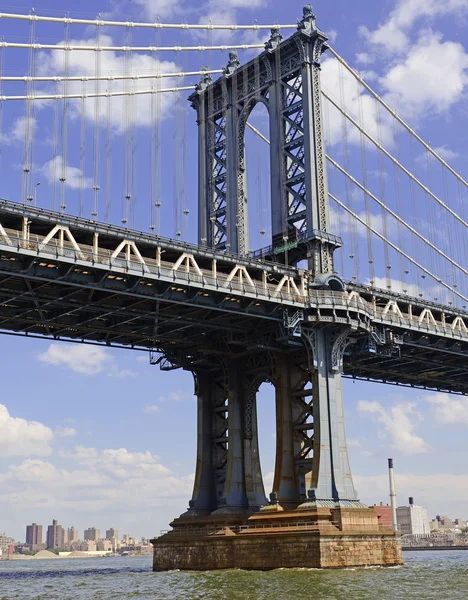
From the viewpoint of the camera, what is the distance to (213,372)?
7769 cm

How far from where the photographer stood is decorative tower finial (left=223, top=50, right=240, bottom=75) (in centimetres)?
8106

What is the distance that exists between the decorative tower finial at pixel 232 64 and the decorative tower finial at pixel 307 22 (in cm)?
847

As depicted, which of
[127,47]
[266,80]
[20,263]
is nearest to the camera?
[20,263]

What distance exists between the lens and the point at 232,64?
266 feet

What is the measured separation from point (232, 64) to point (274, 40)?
607cm

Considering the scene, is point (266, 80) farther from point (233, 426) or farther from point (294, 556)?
point (294, 556)

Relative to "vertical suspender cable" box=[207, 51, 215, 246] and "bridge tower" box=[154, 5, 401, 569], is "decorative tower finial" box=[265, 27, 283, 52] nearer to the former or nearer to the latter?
"bridge tower" box=[154, 5, 401, 569]

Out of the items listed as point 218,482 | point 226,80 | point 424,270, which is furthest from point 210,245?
point 424,270

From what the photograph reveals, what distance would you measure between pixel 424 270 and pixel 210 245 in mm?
26943

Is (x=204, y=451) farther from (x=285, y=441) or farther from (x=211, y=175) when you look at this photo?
(x=211, y=175)

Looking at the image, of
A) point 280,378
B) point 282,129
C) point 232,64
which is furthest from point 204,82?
point 280,378

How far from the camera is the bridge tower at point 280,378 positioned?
63.6 meters

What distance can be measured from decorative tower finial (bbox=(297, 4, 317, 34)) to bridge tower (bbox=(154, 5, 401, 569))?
5.6 inches

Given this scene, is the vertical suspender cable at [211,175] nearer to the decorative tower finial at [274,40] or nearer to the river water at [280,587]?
the decorative tower finial at [274,40]
